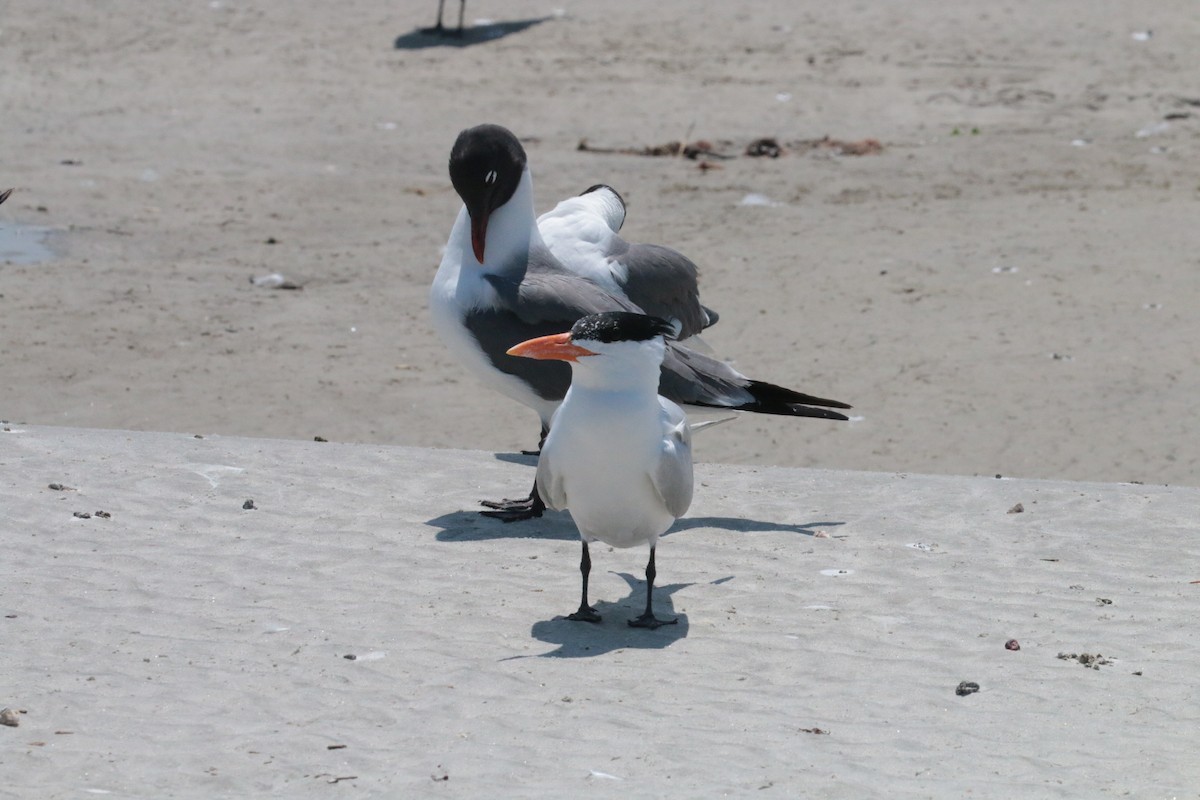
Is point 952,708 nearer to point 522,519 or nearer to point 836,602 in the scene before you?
point 836,602

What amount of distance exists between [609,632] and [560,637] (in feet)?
0.63

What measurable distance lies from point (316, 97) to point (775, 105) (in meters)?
5.07

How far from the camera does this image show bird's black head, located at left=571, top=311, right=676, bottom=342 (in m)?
5.12

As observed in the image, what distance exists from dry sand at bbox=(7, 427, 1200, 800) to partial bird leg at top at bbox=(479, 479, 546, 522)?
121 mm

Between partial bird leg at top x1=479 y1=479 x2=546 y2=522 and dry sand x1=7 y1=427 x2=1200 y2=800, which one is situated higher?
dry sand x1=7 y1=427 x2=1200 y2=800

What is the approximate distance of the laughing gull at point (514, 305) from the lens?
22.0ft

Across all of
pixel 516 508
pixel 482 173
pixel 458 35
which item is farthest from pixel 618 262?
pixel 458 35

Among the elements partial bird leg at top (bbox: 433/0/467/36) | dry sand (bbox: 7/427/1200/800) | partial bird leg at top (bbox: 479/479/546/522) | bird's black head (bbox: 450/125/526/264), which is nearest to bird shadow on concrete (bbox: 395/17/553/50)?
partial bird leg at top (bbox: 433/0/467/36)

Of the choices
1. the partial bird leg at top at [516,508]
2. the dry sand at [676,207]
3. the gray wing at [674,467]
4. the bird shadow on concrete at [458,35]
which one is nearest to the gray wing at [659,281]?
the partial bird leg at top at [516,508]

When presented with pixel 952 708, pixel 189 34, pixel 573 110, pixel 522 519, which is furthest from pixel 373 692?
pixel 189 34

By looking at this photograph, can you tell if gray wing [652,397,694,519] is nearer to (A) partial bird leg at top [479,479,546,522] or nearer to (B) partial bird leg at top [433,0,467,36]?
(A) partial bird leg at top [479,479,546,522]

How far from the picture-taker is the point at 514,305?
6.71 metres

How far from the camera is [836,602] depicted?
572 cm

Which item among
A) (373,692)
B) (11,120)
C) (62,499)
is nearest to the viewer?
(373,692)
